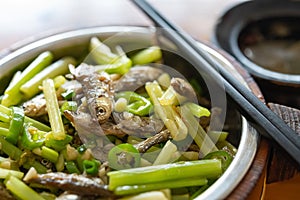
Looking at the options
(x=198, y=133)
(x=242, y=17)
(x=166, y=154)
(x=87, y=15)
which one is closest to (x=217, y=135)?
(x=198, y=133)

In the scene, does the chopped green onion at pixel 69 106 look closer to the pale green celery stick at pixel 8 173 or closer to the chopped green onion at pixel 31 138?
the chopped green onion at pixel 31 138

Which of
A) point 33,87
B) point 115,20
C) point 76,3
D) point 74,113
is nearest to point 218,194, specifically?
point 74,113

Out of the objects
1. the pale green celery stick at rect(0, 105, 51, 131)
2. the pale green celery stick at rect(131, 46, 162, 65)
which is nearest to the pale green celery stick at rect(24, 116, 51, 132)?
the pale green celery stick at rect(0, 105, 51, 131)

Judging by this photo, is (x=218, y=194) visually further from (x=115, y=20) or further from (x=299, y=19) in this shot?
(x=115, y=20)

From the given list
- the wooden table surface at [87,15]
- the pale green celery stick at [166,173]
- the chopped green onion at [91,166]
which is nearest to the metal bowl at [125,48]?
the pale green celery stick at [166,173]

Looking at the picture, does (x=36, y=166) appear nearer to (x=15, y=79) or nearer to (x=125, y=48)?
(x=15, y=79)

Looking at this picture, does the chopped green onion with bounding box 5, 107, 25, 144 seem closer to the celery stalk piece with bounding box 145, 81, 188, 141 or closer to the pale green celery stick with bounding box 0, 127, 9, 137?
the pale green celery stick with bounding box 0, 127, 9, 137
